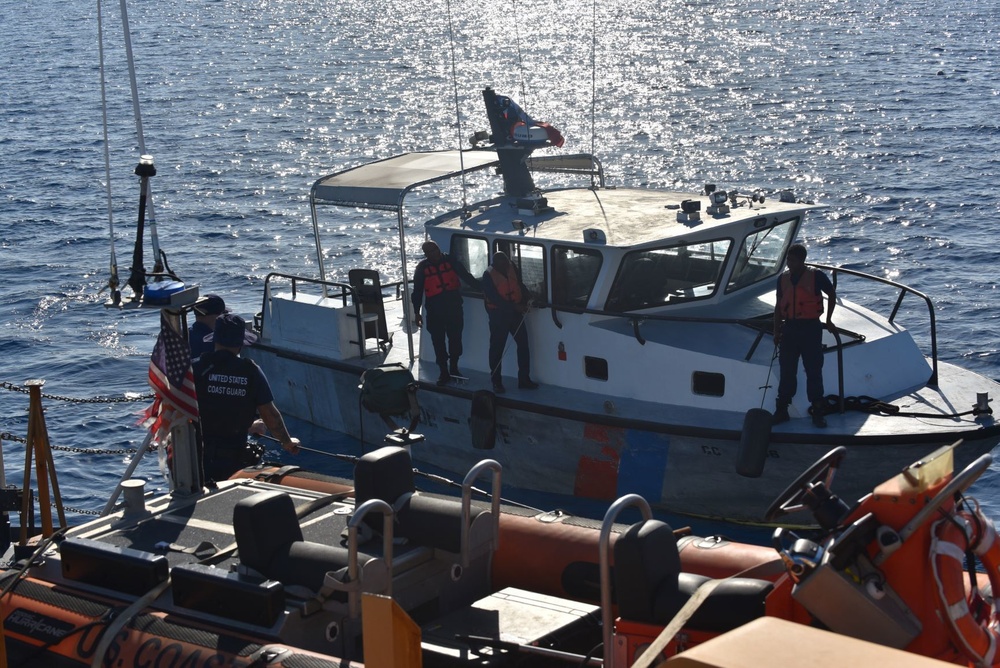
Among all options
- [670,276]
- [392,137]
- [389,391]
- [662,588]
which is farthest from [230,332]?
[392,137]

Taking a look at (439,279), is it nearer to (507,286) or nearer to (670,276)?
(507,286)

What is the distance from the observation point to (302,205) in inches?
1101

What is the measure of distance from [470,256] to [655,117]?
1073 inches

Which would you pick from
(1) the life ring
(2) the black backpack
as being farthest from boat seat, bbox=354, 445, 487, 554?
(2) the black backpack

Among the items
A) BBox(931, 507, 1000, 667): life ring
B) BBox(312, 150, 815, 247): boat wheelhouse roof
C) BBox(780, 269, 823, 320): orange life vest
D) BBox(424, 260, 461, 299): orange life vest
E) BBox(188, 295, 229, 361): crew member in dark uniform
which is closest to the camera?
BBox(931, 507, 1000, 667): life ring

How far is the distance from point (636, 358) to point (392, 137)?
2546cm

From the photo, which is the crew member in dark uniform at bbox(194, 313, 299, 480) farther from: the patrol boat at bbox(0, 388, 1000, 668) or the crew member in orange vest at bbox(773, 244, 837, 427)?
the crew member in orange vest at bbox(773, 244, 837, 427)

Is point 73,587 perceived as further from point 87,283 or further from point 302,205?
point 302,205

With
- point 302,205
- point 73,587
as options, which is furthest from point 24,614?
point 302,205

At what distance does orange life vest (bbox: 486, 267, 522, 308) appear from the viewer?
38.4 feet

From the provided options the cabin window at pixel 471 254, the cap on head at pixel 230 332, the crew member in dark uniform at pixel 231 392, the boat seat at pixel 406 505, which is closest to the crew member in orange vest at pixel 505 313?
the cabin window at pixel 471 254

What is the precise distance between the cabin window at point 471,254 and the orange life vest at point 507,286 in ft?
2.20

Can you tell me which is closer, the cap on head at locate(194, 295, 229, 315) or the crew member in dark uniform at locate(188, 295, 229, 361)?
the cap on head at locate(194, 295, 229, 315)

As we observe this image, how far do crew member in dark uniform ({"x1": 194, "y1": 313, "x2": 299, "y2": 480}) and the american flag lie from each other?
31.8 inches
